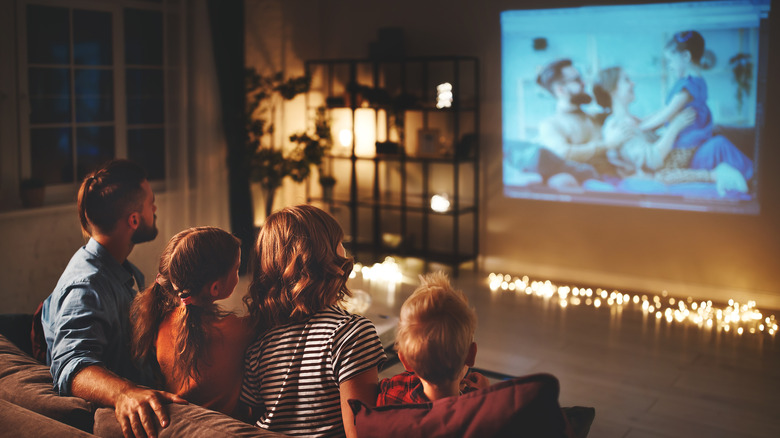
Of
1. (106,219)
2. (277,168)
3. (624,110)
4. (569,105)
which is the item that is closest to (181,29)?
(277,168)

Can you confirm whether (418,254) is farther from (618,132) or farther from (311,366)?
(311,366)

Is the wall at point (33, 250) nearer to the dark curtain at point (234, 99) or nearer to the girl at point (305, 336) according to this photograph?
the dark curtain at point (234, 99)

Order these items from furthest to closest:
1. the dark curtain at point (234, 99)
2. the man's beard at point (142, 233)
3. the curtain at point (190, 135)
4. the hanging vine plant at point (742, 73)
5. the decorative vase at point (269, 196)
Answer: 1. the decorative vase at point (269, 196)
2. the dark curtain at point (234, 99)
3. the curtain at point (190, 135)
4. the hanging vine plant at point (742, 73)
5. the man's beard at point (142, 233)

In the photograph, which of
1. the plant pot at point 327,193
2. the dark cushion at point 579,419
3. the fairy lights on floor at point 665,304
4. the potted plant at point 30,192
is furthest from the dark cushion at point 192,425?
the plant pot at point 327,193

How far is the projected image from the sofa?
13.6ft

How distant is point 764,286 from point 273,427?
4.47m

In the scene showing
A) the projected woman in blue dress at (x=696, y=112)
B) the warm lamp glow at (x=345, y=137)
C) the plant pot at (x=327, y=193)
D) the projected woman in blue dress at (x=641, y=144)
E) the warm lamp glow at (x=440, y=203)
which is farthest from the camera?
the plant pot at (x=327, y=193)

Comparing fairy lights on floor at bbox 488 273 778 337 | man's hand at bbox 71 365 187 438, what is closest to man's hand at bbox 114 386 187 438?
man's hand at bbox 71 365 187 438

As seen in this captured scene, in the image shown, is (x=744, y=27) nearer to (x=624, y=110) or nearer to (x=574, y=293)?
(x=624, y=110)

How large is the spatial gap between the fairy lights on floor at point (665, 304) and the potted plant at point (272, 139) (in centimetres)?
190

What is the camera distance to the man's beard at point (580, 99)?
18.7 ft

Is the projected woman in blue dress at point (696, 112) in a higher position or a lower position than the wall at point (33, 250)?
higher

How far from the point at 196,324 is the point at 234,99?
182 inches

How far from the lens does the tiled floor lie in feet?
10.9
